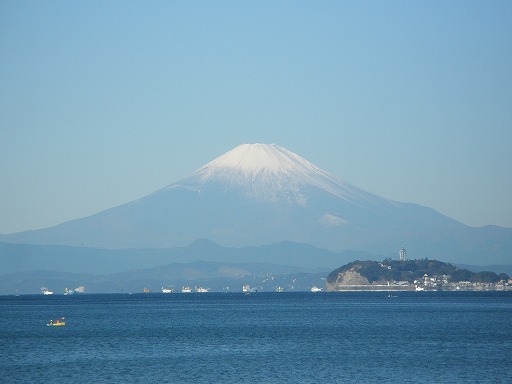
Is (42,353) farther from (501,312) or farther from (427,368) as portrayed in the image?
(501,312)

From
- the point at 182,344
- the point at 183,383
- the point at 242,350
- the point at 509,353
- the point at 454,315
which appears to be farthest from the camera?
the point at 454,315

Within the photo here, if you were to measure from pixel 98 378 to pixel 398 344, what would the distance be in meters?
27.1

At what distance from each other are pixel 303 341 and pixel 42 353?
68.8 feet

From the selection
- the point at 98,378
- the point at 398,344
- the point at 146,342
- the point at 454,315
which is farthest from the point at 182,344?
the point at 454,315

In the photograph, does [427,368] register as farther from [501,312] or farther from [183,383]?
[501,312]

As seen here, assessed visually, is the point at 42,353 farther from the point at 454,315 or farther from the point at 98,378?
the point at 454,315

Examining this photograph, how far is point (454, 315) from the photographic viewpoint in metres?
117

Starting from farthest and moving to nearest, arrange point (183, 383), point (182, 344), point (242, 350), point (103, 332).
Answer: point (103, 332) → point (182, 344) → point (242, 350) → point (183, 383)

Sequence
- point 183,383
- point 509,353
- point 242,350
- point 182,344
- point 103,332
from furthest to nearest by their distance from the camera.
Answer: point 103,332 < point 182,344 < point 242,350 < point 509,353 < point 183,383

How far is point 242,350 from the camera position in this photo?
233ft

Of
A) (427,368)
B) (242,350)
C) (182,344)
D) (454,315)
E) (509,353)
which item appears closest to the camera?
(427,368)

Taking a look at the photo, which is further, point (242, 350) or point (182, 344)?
point (182, 344)

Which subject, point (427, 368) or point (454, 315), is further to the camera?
point (454, 315)

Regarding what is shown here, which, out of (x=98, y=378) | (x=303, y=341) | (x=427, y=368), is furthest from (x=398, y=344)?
(x=98, y=378)
